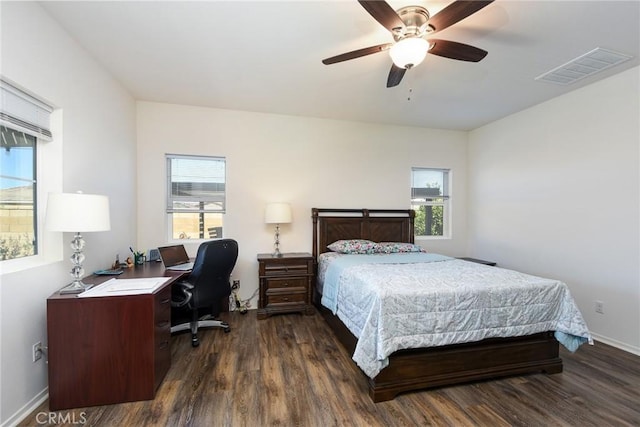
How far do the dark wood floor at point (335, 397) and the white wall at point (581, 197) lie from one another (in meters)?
0.60

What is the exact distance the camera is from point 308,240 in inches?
152

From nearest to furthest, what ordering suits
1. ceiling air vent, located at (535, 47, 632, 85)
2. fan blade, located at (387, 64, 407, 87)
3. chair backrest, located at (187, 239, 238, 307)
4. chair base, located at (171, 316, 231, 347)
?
fan blade, located at (387, 64, 407, 87) < ceiling air vent, located at (535, 47, 632, 85) < chair backrest, located at (187, 239, 238, 307) < chair base, located at (171, 316, 231, 347)

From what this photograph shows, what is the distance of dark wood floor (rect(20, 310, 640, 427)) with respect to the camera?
1.70 metres

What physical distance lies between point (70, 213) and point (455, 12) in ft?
8.17

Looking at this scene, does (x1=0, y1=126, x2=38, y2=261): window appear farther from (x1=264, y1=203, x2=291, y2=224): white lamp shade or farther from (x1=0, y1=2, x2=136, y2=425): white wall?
(x1=264, y1=203, x2=291, y2=224): white lamp shade

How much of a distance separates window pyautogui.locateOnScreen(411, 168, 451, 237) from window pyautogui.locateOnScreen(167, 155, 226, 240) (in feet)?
9.32

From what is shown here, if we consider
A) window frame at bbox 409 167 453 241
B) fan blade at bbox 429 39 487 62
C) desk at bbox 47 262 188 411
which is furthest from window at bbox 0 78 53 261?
window frame at bbox 409 167 453 241

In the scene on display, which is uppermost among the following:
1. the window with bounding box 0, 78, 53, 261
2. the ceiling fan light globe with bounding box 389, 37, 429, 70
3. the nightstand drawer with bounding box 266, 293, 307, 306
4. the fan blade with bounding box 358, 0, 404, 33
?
the fan blade with bounding box 358, 0, 404, 33

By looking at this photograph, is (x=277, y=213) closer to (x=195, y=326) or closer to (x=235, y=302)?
(x=235, y=302)

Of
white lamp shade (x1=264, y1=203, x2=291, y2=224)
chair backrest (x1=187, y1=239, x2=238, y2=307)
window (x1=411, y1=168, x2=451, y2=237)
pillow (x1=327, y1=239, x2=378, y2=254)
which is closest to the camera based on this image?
chair backrest (x1=187, y1=239, x2=238, y2=307)

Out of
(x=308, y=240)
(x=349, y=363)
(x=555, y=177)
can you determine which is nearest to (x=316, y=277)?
(x=308, y=240)

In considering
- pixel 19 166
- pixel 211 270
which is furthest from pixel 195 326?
pixel 19 166

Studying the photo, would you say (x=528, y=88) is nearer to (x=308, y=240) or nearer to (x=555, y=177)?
(x=555, y=177)

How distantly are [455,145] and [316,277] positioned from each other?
3010mm
